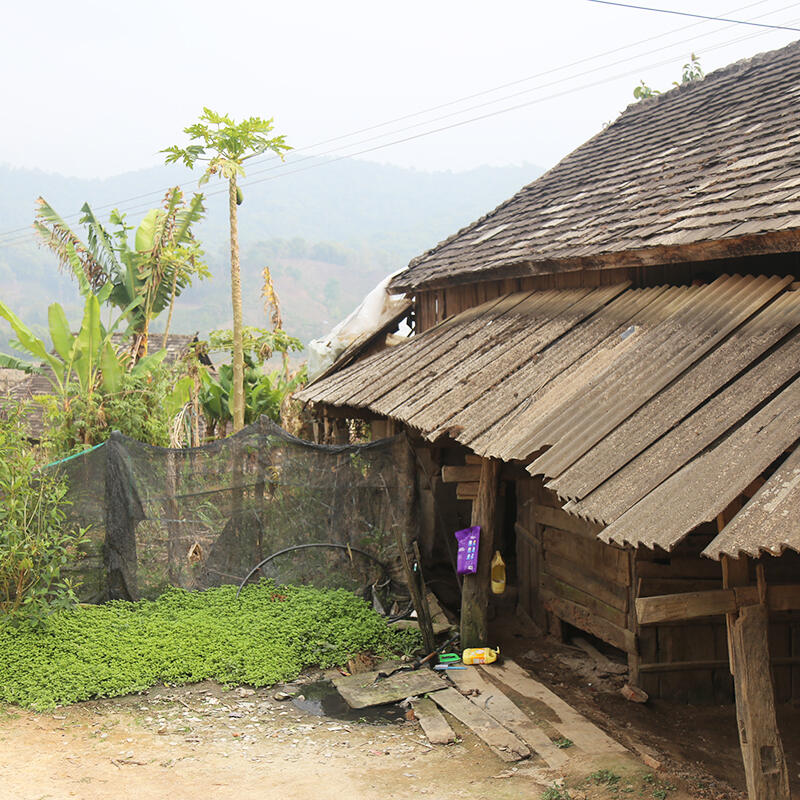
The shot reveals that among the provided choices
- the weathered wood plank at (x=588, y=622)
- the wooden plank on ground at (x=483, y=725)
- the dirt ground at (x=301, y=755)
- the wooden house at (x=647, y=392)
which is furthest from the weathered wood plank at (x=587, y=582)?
the wooden plank on ground at (x=483, y=725)

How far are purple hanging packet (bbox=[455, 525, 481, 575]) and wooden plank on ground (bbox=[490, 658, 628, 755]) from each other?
0.90 m

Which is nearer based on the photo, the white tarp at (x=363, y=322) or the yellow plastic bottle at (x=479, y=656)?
the yellow plastic bottle at (x=479, y=656)

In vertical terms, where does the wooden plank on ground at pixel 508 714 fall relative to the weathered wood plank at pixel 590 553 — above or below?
below

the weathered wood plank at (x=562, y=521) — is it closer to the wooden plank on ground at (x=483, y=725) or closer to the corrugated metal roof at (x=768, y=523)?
the wooden plank on ground at (x=483, y=725)

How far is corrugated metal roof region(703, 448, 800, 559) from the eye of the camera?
3.28 metres

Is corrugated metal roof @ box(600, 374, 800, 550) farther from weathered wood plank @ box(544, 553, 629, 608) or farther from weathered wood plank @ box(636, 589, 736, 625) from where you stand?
weathered wood plank @ box(544, 553, 629, 608)

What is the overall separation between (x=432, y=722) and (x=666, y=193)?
525cm

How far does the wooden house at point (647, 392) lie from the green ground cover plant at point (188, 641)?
1.39 meters

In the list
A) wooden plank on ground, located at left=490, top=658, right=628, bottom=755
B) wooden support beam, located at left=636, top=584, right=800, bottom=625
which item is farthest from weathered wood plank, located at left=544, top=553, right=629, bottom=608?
wooden support beam, located at left=636, top=584, right=800, bottom=625

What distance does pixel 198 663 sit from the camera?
720 cm

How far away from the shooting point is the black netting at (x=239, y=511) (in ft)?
26.9

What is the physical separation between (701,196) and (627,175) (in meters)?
2.42

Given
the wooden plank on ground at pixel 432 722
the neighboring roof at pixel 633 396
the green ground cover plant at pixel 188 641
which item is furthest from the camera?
the green ground cover plant at pixel 188 641

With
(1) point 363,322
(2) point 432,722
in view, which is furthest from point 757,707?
(1) point 363,322
